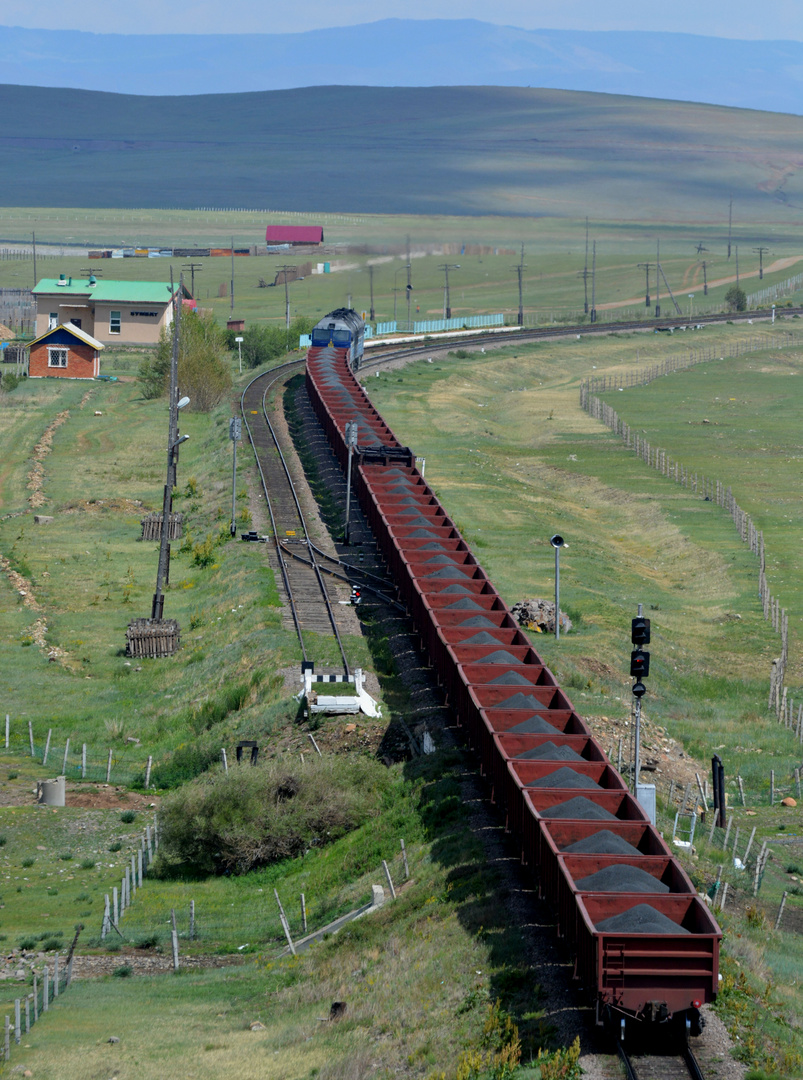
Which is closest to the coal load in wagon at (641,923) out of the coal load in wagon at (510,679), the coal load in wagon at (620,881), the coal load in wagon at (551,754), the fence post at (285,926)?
the coal load in wagon at (620,881)

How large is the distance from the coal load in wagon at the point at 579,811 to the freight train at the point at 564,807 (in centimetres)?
3

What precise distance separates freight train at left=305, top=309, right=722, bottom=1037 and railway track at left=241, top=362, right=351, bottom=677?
2.82 meters

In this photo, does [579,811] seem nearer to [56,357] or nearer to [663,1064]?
[663,1064]

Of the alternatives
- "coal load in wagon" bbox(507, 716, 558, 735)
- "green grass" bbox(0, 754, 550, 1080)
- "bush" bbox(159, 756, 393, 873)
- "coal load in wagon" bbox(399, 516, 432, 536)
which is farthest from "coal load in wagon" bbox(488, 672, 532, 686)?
"coal load in wagon" bbox(399, 516, 432, 536)

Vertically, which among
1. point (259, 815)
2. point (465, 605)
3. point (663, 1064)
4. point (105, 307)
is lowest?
point (259, 815)

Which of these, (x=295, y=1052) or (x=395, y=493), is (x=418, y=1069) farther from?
(x=395, y=493)

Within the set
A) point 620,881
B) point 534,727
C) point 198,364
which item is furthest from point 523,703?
point 198,364

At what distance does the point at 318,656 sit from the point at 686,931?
940 inches

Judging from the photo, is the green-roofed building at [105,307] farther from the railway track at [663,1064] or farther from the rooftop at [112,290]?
the railway track at [663,1064]

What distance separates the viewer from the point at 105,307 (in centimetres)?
12794

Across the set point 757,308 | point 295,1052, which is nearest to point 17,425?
point 295,1052

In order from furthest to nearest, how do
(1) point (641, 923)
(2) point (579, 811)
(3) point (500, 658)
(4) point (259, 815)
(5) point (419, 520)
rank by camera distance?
(5) point (419, 520) < (3) point (500, 658) < (4) point (259, 815) < (2) point (579, 811) < (1) point (641, 923)

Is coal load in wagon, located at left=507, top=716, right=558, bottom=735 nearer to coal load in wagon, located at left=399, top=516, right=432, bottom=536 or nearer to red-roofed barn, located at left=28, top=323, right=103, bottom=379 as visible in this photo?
coal load in wagon, located at left=399, top=516, right=432, bottom=536

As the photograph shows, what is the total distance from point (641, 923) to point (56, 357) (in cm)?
10218
